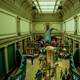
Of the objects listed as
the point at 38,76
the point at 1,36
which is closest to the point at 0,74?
the point at 1,36

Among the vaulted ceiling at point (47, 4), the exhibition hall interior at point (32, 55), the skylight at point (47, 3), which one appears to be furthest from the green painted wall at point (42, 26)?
the exhibition hall interior at point (32, 55)

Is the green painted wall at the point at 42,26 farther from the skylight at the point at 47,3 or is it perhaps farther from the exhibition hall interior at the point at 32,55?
the exhibition hall interior at the point at 32,55

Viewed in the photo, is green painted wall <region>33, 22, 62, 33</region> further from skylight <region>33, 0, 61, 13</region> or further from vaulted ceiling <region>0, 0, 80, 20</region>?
skylight <region>33, 0, 61, 13</region>

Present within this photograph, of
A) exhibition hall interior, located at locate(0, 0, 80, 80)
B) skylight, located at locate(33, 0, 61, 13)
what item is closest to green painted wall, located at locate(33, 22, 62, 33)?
skylight, located at locate(33, 0, 61, 13)

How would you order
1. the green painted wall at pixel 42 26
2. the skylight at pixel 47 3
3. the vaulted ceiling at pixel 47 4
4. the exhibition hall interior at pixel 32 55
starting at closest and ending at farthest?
1. the exhibition hall interior at pixel 32 55
2. the vaulted ceiling at pixel 47 4
3. the skylight at pixel 47 3
4. the green painted wall at pixel 42 26

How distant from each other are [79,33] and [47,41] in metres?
3.20

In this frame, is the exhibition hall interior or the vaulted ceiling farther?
the vaulted ceiling

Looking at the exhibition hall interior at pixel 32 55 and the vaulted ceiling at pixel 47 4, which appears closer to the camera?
the exhibition hall interior at pixel 32 55

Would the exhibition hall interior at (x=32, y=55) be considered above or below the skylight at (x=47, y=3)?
below

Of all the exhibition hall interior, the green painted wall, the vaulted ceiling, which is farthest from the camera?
the green painted wall

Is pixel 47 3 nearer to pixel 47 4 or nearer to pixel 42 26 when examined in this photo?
pixel 47 4

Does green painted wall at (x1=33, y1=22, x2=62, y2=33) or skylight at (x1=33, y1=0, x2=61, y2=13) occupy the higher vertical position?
skylight at (x1=33, y1=0, x2=61, y2=13)

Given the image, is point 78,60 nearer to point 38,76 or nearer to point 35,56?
point 35,56

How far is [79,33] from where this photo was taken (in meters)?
15.6
